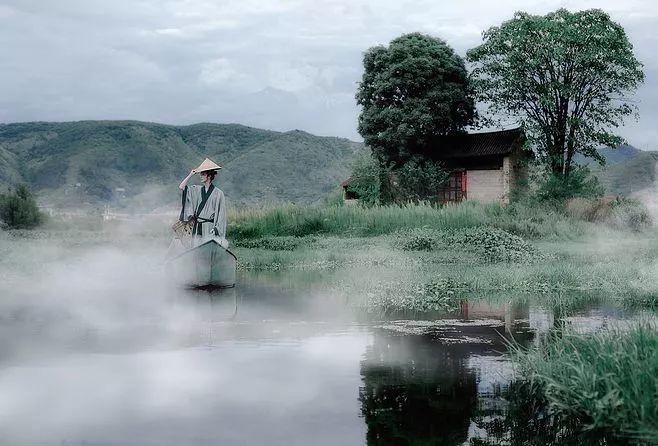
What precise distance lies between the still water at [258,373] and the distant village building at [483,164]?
114ft

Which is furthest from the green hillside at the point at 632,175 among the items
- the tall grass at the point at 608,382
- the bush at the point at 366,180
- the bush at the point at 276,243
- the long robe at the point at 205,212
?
the tall grass at the point at 608,382

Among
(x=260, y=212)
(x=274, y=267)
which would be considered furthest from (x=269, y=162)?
(x=274, y=267)

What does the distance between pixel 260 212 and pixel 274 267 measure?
13423mm

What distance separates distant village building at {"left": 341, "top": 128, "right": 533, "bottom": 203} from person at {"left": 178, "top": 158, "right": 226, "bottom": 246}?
3214 centimetres

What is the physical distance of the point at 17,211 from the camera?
45.6 metres

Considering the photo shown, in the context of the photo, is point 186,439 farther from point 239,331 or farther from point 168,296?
point 168,296

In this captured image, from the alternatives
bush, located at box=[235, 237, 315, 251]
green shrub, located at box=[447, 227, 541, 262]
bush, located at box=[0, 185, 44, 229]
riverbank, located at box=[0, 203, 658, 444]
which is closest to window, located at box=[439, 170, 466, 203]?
riverbank, located at box=[0, 203, 658, 444]

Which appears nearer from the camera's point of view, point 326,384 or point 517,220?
point 326,384

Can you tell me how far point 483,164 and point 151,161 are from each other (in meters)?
74.8

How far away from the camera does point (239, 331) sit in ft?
42.8

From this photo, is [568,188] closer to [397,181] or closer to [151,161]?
[397,181]

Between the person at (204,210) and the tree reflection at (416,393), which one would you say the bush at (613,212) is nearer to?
the person at (204,210)

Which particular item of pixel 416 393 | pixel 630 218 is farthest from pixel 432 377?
pixel 630 218

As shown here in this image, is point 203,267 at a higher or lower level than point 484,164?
lower
